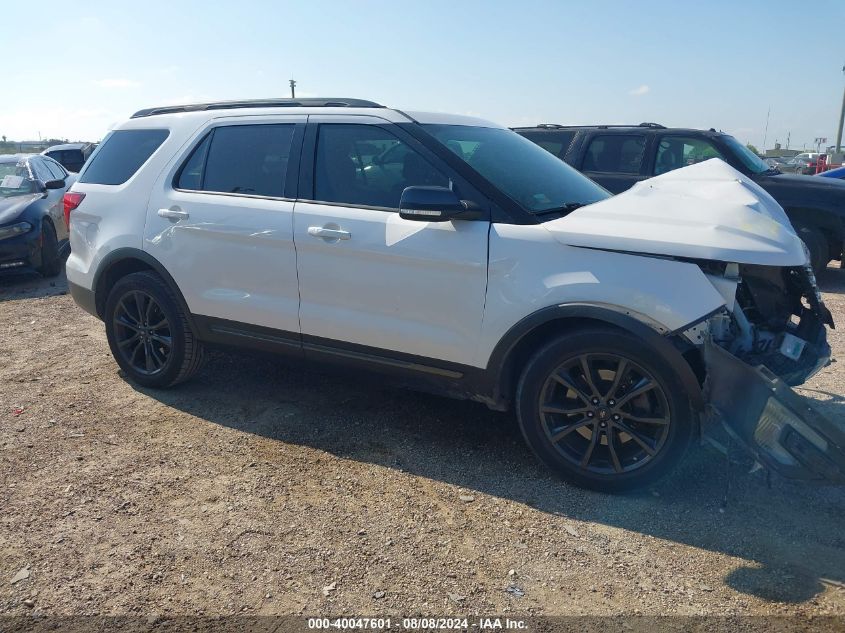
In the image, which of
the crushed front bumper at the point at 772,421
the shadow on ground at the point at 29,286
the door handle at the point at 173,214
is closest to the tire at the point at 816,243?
the crushed front bumper at the point at 772,421

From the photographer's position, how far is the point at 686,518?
124 inches

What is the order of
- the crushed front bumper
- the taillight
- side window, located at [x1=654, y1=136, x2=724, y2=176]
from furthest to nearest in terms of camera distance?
side window, located at [x1=654, y1=136, x2=724, y2=176]
the taillight
the crushed front bumper

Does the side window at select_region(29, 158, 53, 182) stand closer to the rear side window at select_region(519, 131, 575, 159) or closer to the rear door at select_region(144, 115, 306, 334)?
the rear door at select_region(144, 115, 306, 334)

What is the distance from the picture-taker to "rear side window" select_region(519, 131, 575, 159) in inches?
337

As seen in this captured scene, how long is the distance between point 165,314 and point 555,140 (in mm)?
5793

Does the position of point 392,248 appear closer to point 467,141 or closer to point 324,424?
point 467,141

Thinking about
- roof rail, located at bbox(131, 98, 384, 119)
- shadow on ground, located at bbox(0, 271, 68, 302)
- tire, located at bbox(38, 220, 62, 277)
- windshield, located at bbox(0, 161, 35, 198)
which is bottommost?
shadow on ground, located at bbox(0, 271, 68, 302)

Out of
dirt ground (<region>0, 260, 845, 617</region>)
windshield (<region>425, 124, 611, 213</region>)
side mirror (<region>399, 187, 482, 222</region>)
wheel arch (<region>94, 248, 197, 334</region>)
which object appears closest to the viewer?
dirt ground (<region>0, 260, 845, 617</region>)

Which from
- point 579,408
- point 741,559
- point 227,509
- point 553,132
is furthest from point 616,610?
point 553,132

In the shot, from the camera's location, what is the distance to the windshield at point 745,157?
8071 millimetres

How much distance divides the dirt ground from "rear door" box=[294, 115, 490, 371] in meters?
0.46

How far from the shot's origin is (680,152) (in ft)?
26.5

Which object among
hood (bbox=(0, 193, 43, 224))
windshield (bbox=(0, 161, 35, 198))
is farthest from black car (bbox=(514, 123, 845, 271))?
windshield (bbox=(0, 161, 35, 198))

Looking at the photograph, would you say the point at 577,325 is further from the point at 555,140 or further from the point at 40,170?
the point at 40,170
